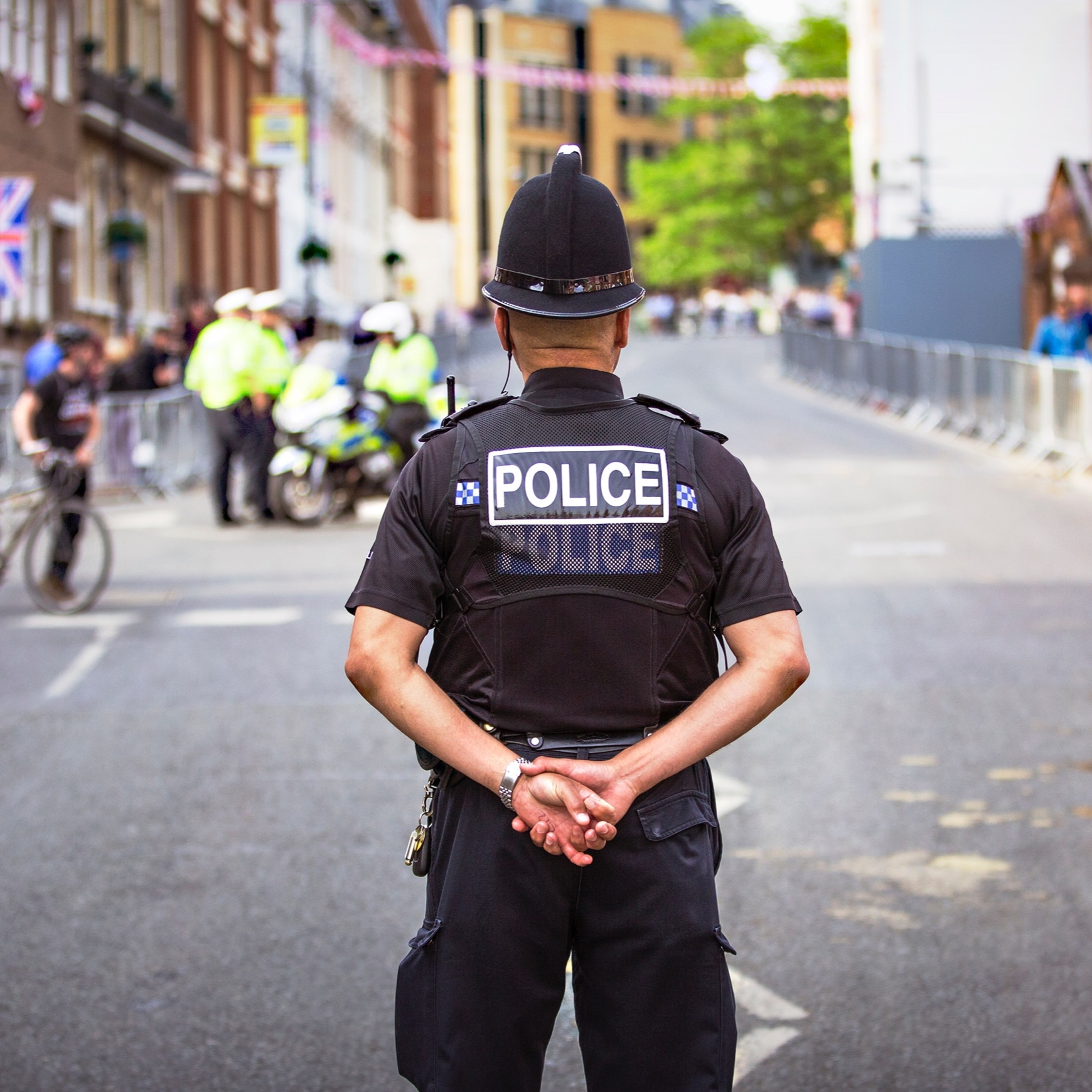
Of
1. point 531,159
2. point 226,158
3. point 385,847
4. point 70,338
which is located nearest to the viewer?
point 385,847

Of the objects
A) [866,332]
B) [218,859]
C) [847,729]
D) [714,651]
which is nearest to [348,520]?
[847,729]

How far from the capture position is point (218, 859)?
613cm

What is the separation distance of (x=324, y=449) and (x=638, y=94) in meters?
85.2

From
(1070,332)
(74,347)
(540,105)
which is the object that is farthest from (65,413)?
(540,105)

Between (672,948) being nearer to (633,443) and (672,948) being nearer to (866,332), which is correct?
(633,443)

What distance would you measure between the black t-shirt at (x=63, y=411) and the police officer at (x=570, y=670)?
9890 millimetres

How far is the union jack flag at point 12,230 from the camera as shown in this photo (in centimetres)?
1428

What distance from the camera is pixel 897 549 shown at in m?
14.0

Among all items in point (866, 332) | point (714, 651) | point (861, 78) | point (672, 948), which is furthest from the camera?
point (861, 78)

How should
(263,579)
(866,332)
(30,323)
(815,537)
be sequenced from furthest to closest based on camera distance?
(866,332)
(30,323)
(815,537)
(263,579)

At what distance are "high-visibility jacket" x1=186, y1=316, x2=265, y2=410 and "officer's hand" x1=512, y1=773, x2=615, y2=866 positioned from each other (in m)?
14.0

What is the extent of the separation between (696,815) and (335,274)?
50.7 metres

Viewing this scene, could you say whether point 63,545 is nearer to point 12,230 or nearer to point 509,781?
point 12,230

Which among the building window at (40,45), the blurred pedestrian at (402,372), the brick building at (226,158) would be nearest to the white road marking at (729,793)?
the blurred pedestrian at (402,372)
